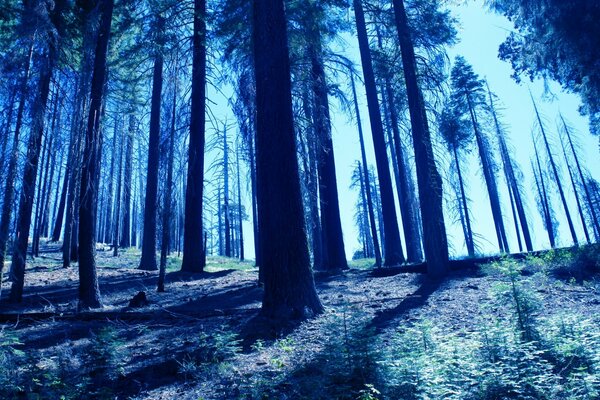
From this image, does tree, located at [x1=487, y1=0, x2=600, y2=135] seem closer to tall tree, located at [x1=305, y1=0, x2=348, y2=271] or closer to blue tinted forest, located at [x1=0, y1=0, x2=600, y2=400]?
blue tinted forest, located at [x1=0, y1=0, x2=600, y2=400]

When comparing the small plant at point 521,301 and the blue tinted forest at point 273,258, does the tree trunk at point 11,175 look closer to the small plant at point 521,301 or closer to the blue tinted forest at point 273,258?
the blue tinted forest at point 273,258

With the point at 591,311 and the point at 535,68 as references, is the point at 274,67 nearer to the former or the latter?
the point at 591,311

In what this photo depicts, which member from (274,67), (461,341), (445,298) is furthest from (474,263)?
(274,67)

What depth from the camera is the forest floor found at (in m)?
4.67

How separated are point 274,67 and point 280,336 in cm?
459

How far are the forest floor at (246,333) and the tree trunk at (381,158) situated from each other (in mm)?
4488

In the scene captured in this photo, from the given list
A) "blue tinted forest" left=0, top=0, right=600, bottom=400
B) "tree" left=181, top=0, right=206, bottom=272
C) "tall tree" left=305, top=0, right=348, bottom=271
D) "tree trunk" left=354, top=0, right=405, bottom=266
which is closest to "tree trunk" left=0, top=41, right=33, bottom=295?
"blue tinted forest" left=0, top=0, right=600, bottom=400

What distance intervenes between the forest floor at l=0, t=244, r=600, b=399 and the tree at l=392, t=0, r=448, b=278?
579mm

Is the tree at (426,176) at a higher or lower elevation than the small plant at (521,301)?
higher

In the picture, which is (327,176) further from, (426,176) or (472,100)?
(472,100)

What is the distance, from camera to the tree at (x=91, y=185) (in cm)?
857

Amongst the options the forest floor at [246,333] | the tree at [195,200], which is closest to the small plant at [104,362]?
the forest floor at [246,333]

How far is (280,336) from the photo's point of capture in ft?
20.3

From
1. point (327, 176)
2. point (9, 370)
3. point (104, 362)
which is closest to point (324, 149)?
point (327, 176)
